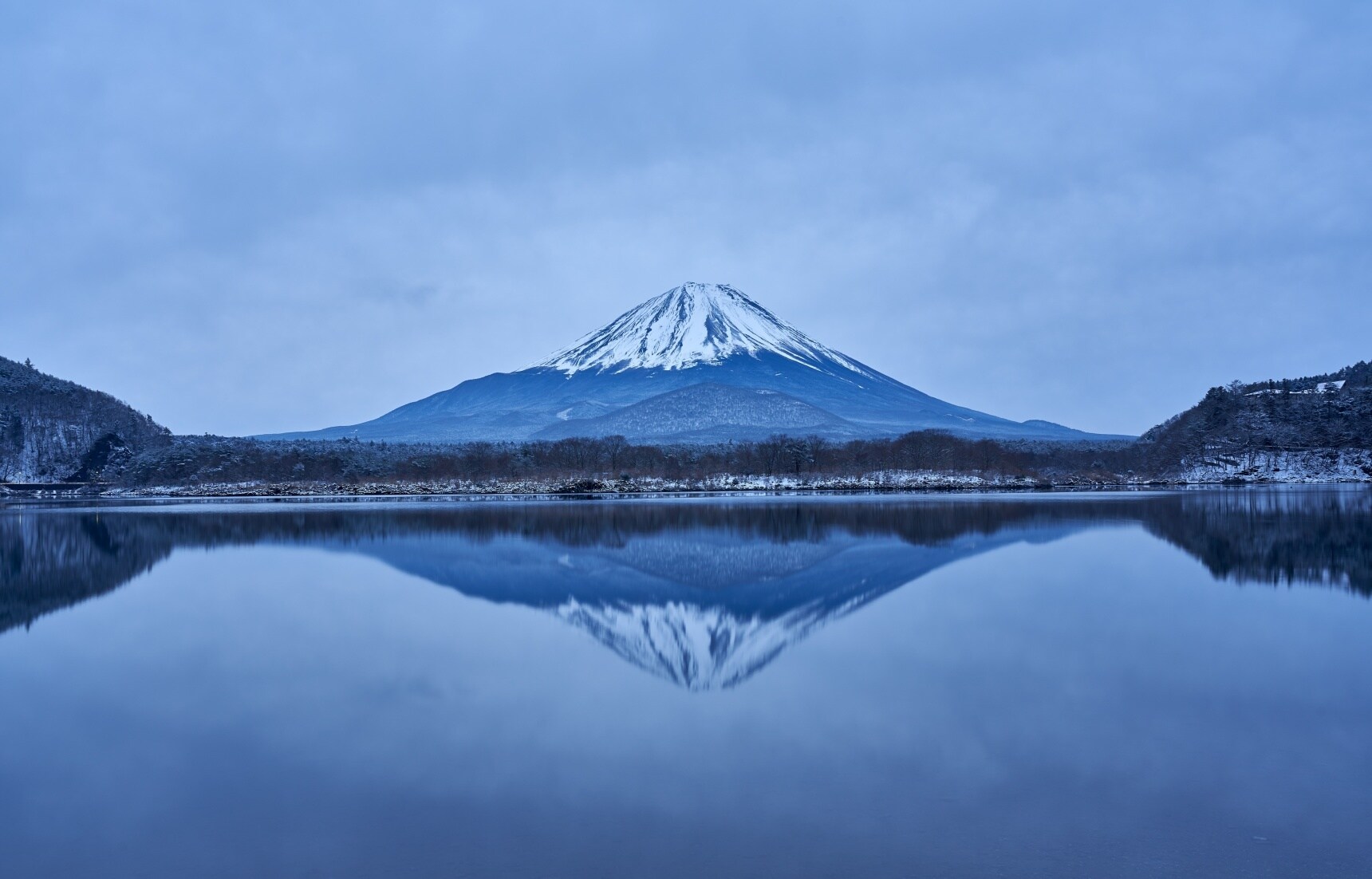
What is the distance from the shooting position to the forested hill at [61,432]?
101 meters

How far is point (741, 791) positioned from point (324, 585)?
14.0 metres

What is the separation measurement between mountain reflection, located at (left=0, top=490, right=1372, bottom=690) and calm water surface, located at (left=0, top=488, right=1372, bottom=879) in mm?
201

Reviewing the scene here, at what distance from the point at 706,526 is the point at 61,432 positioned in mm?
104647

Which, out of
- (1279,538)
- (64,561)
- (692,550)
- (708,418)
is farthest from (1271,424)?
(708,418)

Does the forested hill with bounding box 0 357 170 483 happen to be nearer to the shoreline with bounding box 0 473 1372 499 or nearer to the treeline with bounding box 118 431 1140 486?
the treeline with bounding box 118 431 1140 486

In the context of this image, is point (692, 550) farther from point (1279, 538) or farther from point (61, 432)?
point (61, 432)

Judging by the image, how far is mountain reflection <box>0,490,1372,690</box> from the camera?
14.1 m

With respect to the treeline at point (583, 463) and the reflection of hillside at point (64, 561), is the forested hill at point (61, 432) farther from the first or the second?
the reflection of hillside at point (64, 561)

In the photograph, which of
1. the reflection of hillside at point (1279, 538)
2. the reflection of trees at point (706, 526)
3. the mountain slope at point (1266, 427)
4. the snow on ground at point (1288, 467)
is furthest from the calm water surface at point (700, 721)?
the mountain slope at point (1266, 427)

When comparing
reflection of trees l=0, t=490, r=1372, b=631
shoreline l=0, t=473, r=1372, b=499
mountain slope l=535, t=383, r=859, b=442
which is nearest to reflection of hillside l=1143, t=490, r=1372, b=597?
reflection of trees l=0, t=490, r=1372, b=631

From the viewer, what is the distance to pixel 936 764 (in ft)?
23.3

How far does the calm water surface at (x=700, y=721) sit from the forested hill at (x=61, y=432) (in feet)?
318

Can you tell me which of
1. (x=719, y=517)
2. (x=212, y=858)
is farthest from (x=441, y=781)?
(x=719, y=517)

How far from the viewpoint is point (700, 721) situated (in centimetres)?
848
